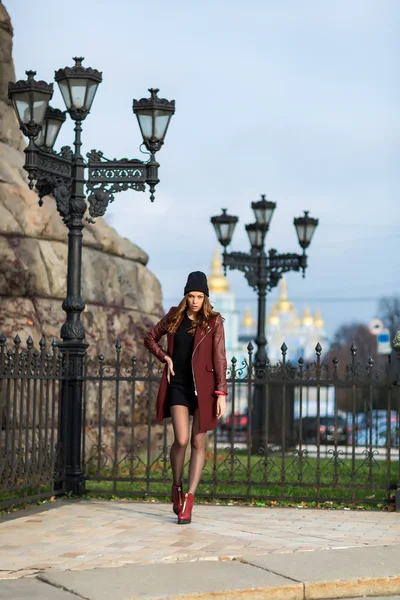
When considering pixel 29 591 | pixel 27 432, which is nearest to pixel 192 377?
pixel 27 432

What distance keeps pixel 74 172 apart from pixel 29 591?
5692 millimetres

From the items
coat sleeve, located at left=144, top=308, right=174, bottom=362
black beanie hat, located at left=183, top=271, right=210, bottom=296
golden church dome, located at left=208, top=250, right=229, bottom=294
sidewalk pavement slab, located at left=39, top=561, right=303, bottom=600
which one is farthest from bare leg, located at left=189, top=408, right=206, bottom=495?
golden church dome, located at left=208, top=250, right=229, bottom=294

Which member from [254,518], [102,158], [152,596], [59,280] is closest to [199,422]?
[254,518]

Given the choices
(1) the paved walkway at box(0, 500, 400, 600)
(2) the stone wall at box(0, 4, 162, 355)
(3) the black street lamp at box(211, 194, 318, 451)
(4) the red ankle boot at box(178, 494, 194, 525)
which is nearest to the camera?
(1) the paved walkway at box(0, 500, 400, 600)

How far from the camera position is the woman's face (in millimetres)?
8500

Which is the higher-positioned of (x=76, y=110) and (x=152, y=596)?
(x=76, y=110)

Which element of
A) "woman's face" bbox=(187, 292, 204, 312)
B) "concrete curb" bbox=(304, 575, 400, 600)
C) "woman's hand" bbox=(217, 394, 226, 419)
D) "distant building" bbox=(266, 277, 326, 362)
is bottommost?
"concrete curb" bbox=(304, 575, 400, 600)

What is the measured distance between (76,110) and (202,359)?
133 inches

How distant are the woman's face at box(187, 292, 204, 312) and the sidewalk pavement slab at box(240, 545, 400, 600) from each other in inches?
84.7

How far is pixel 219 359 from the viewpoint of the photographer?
849cm

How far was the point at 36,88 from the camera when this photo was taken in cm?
1025

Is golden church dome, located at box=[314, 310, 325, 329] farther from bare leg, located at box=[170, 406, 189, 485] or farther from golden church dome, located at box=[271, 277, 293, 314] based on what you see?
bare leg, located at box=[170, 406, 189, 485]

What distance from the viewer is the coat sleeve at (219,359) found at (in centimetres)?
847

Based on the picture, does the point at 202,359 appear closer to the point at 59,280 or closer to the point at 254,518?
the point at 254,518
